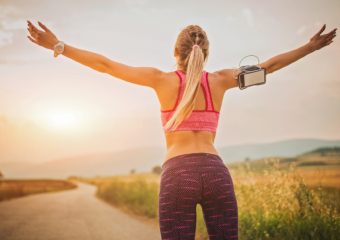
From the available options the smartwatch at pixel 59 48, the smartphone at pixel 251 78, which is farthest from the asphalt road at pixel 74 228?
the smartwatch at pixel 59 48

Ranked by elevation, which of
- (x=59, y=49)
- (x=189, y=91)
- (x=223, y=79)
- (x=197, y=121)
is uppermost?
(x=59, y=49)

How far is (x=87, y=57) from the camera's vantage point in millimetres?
1941

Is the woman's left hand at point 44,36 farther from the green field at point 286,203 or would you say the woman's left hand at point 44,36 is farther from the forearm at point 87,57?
the green field at point 286,203

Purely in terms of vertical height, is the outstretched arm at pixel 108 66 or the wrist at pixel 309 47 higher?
the wrist at pixel 309 47

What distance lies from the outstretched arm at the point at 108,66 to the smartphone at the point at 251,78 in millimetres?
771

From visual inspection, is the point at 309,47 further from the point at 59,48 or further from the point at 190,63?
the point at 59,48

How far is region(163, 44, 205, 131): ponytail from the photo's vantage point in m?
1.75

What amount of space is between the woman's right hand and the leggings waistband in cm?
196

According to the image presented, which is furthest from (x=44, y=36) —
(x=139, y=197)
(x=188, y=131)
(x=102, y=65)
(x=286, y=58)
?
(x=139, y=197)

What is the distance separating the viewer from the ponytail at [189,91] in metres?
1.75

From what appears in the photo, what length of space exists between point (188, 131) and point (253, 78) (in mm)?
897

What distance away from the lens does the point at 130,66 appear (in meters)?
1.92

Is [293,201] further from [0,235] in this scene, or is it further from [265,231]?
[0,235]

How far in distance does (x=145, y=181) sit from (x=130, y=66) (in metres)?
8.74
